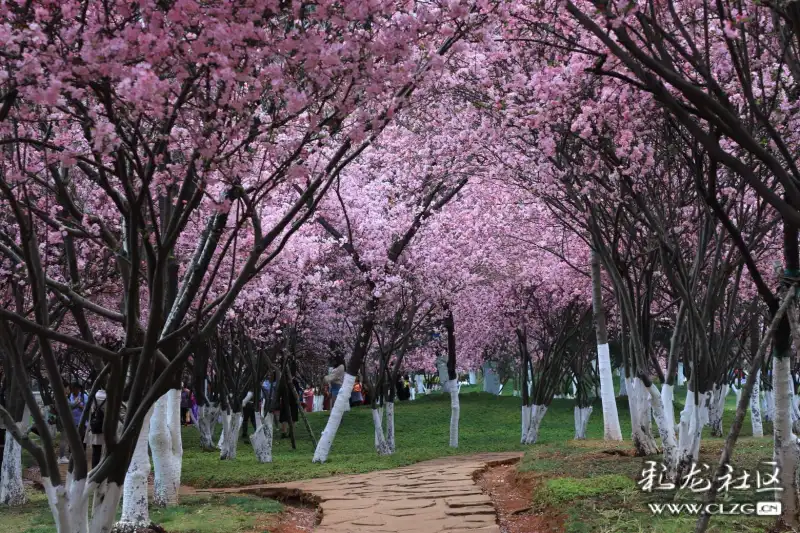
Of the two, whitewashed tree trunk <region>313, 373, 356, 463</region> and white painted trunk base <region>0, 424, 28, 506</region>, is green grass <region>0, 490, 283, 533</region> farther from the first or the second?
whitewashed tree trunk <region>313, 373, 356, 463</region>

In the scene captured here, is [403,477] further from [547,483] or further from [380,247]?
[380,247]

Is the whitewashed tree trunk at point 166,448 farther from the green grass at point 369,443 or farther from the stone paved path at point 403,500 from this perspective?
the green grass at point 369,443

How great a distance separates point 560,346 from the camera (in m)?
21.0

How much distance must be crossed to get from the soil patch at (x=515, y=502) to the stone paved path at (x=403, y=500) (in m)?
0.19

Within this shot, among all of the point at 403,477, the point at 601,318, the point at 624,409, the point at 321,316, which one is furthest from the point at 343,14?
the point at 624,409

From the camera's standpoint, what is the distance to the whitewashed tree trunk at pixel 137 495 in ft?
28.6

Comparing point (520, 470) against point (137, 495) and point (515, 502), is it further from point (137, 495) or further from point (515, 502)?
point (137, 495)

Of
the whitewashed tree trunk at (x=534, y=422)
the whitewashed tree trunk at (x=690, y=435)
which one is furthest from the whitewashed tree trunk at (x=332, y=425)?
the whitewashed tree trunk at (x=690, y=435)

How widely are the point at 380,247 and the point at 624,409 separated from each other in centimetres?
1952

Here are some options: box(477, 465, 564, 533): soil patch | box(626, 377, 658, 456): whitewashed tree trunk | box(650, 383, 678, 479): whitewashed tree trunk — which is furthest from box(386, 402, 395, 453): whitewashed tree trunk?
box(650, 383, 678, 479): whitewashed tree trunk

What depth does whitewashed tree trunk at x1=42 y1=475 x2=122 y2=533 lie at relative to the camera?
532 centimetres

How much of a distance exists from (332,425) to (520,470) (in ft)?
17.7

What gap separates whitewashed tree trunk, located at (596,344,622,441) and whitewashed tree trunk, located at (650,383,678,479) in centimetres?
380

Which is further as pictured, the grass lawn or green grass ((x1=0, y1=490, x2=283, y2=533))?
green grass ((x1=0, y1=490, x2=283, y2=533))
